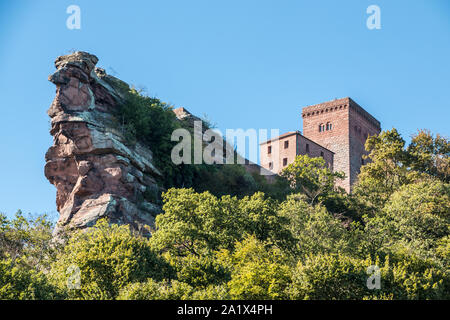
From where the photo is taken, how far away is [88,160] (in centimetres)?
4150

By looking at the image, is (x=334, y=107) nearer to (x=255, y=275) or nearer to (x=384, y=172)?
(x=384, y=172)

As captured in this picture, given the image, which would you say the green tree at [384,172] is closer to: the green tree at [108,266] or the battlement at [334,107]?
the green tree at [108,266]

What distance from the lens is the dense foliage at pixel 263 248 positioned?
26203 millimetres

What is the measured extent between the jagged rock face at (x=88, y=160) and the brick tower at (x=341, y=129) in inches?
1522

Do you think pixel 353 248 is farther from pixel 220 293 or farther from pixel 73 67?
pixel 73 67

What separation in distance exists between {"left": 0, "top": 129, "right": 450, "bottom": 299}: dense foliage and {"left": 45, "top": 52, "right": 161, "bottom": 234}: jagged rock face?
13.0ft

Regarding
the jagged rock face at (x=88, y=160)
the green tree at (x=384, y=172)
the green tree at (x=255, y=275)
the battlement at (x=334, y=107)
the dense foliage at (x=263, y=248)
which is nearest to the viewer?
the dense foliage at (x=263, y=248)

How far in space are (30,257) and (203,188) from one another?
16568mm

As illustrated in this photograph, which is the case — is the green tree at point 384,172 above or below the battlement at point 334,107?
below

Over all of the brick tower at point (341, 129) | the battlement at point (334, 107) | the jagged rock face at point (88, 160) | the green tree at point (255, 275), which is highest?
the battlement at point (334, 107)

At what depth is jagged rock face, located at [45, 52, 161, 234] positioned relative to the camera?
3988cm

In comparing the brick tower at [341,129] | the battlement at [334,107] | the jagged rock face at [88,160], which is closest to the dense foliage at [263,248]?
the jagged rock face at [88,160]

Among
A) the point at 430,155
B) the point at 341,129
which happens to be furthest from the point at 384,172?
the point at 341,129

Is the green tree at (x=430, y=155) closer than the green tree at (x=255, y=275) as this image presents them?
No
